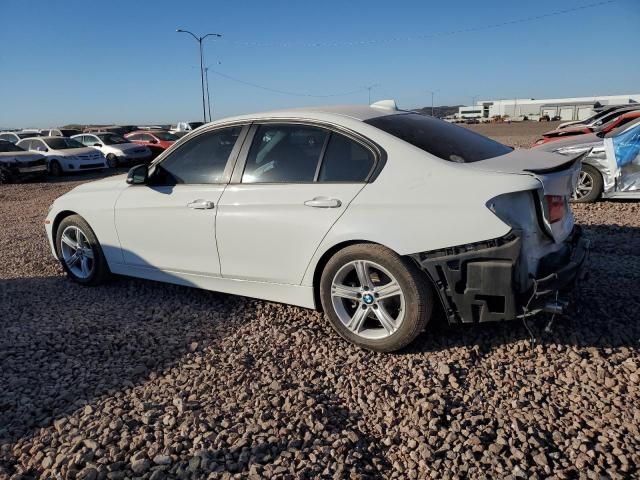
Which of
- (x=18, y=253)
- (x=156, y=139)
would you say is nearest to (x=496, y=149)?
(x=18, y=253)

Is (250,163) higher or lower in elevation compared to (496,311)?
higher

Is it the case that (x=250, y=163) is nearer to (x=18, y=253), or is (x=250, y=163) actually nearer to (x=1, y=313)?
(x=1, y=313)

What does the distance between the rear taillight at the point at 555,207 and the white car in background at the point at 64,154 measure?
18695mm

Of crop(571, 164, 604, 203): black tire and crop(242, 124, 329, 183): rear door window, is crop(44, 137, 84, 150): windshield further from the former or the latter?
crop(571, 164, 604, 203): black tire

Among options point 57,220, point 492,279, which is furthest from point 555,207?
point 57,220

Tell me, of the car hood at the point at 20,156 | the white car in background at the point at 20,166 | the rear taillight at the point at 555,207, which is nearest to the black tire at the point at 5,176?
the white car in background at the point at 20,166

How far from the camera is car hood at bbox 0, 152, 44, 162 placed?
16.9 meters

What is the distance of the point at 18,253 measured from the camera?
669 centimetres

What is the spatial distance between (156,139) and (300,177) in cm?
2147

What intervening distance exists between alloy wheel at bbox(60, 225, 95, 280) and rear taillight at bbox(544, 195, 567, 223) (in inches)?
163

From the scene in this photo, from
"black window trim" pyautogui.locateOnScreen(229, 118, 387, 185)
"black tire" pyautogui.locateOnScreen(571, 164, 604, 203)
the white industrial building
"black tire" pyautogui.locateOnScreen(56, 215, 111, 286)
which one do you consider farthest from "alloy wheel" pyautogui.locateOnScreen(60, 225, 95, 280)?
the white industrial building

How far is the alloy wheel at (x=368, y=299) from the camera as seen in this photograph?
3.32m

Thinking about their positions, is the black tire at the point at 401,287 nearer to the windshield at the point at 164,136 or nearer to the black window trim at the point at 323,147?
the black window trim at the point at 323,147

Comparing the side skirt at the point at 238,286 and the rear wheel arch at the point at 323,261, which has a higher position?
the rear wheel arch at the point at 323,261
